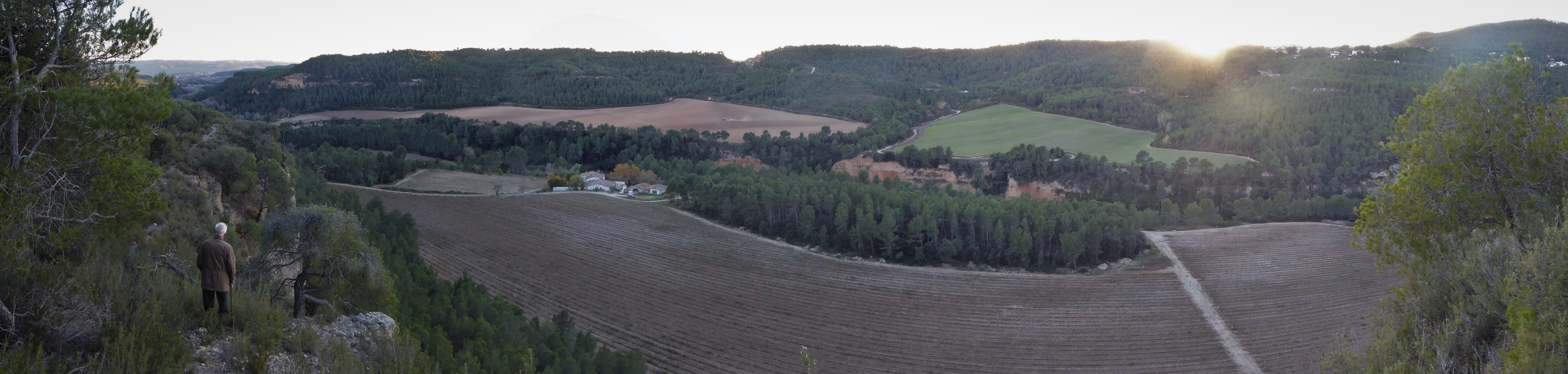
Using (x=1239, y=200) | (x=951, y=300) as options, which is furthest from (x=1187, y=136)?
(x=951, y=300)

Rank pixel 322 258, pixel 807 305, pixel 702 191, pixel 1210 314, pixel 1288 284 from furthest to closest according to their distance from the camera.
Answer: pixel 702 191
pixel 1288 284
pixel 807 305
pixel 1210 314
pixel 322 258

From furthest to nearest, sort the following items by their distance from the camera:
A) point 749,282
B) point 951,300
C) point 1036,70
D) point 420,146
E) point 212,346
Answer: point 1036,70, point 420,146, point 749,282, point 951,300, point 212,346

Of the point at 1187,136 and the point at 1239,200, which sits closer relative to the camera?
the point at 1239,200

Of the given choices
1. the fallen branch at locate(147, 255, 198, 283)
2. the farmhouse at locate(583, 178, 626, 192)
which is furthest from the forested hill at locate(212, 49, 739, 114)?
the fallen branch at locate(147, 255, 198, 283)

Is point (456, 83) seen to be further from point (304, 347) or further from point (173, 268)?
point (304, 347)

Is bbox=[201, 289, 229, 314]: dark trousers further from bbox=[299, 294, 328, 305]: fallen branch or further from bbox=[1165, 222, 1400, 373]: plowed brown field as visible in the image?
bbox=[1165, 222, 1400, 373]: plowed brown field

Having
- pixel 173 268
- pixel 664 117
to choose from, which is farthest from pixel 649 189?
pixel 173 268

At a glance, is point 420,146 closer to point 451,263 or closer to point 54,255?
point 451,263
